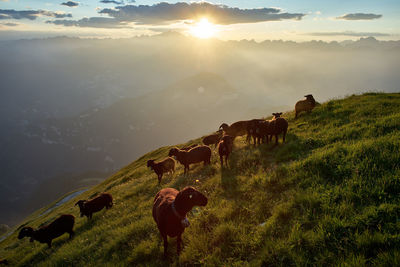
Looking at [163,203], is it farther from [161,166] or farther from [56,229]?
[56,229]

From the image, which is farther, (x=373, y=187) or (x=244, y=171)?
(x=244, y=171)

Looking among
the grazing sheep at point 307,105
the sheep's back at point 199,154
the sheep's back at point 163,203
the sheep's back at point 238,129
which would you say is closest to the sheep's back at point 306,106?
the grazing sheep at point 307,105

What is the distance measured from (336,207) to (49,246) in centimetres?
1663

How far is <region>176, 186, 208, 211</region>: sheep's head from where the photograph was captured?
6316mm

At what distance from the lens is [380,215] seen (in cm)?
502

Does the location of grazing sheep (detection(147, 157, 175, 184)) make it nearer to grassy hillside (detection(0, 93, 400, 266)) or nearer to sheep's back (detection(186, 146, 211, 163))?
sheep's back (detection(186, 146, 211, 163))

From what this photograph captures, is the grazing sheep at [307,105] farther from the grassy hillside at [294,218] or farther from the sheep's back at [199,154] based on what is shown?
the sheep's back at [199,154]

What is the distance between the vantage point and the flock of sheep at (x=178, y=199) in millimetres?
6605

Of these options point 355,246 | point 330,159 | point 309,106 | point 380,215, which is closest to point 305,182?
point 330,159

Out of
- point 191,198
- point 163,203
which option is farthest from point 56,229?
point 191,198

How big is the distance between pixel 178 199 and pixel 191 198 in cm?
48

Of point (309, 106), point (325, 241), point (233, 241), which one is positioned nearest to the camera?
point (325, 241)

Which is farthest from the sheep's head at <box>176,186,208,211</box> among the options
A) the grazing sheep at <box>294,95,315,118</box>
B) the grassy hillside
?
the grazing sheep at <box>294,95,315,118</box>

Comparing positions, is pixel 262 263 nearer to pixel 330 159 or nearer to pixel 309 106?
pixel 330 159
